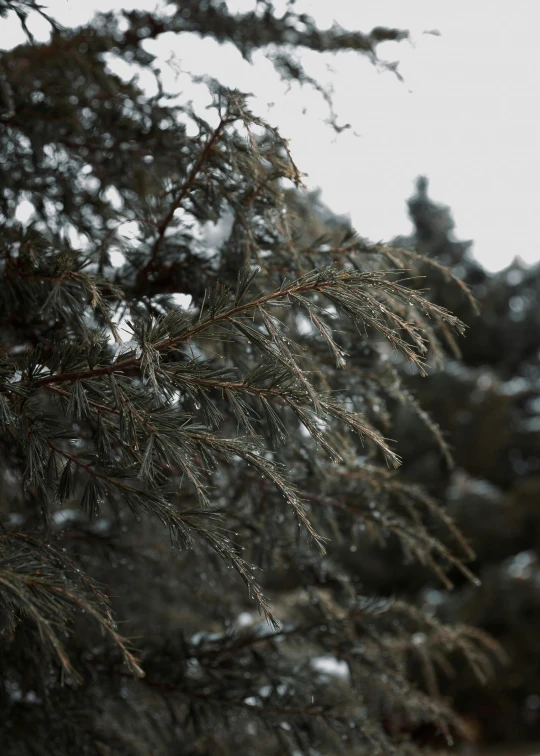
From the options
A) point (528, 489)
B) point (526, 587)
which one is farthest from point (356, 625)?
point (528, 489)

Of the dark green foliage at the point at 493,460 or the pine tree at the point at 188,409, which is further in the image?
the dark green foliage at the point at 493,460

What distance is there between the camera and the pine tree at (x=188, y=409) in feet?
4.77

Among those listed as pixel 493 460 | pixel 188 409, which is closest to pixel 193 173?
pixel 188 409

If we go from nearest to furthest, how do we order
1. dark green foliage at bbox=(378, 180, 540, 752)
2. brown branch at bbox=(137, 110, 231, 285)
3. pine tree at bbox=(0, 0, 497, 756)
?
1. pine tree at bbox=(0, 0, 497, 756)
2. brown branch at bbox=(137, 110, 231, 285)
3. dark green foliage at bbox=(378, 180, 540, 752)

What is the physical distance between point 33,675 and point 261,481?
854 millimetres

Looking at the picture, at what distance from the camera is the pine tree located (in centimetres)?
145

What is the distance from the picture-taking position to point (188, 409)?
1.90 m

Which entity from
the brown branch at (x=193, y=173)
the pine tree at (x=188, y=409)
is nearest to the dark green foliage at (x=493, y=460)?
the pine tree at (x=188, y=409)

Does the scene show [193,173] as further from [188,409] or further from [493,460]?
[493,460]

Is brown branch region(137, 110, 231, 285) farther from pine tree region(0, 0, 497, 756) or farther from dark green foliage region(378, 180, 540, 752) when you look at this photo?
dark green foliage region(378, 180, 540, 752)

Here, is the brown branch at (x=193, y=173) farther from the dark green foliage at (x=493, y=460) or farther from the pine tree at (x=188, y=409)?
the dark green foliage at (x=493, y=460)

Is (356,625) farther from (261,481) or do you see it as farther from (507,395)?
(507,395)

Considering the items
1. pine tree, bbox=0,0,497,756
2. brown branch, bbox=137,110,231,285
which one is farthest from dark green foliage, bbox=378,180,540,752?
brown branch, bbox=137,110,231,285

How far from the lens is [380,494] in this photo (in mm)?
2523
